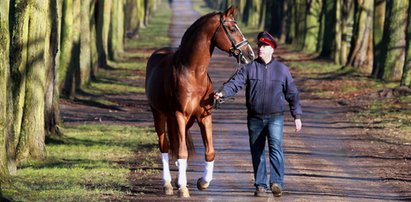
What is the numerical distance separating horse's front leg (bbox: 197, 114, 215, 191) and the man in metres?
0.50

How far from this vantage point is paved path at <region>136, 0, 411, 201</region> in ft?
46.8

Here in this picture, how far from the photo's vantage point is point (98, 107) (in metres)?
28.8

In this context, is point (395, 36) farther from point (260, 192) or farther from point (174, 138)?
point (260, 192)

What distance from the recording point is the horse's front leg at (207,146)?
13.8 meters

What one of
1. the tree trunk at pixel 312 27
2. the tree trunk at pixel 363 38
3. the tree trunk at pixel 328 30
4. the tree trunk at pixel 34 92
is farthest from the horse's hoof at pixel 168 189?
the tree trunk at pixel 312 27

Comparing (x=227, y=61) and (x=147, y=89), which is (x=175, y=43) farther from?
(x=147, y=89)

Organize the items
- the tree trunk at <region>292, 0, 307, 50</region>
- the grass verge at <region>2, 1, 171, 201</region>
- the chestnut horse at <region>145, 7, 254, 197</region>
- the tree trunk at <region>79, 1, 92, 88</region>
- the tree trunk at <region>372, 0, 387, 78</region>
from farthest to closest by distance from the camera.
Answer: the tree trunk at <region>292, 0, 307, 50</region>, the tree trunk at <region>372, 0, 387, 78</region>, the tree trunk at <region>79, 1, 92, 88</region>, the grass verge at <region>2, 1, 171, 201</region>, the chestnut horse at <region>145, 7, 254, 197</region>

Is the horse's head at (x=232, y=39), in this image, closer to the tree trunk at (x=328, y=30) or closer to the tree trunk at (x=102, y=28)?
the tree trunk at (x=102, y=28)

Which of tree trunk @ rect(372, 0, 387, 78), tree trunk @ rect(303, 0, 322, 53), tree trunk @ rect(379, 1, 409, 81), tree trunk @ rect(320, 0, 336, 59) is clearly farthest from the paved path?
tree trunk @ rect(303, 0, 322, 53)

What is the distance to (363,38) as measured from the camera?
126 feet

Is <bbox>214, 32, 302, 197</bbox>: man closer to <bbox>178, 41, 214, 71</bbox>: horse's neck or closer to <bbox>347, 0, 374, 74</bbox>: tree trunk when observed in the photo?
<bbox>178, 41, 214, 71</bbox>: horse's neck

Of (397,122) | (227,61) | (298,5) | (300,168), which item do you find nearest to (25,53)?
(300,168)

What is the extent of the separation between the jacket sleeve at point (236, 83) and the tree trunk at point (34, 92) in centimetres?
495

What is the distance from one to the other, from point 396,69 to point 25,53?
17.2m
